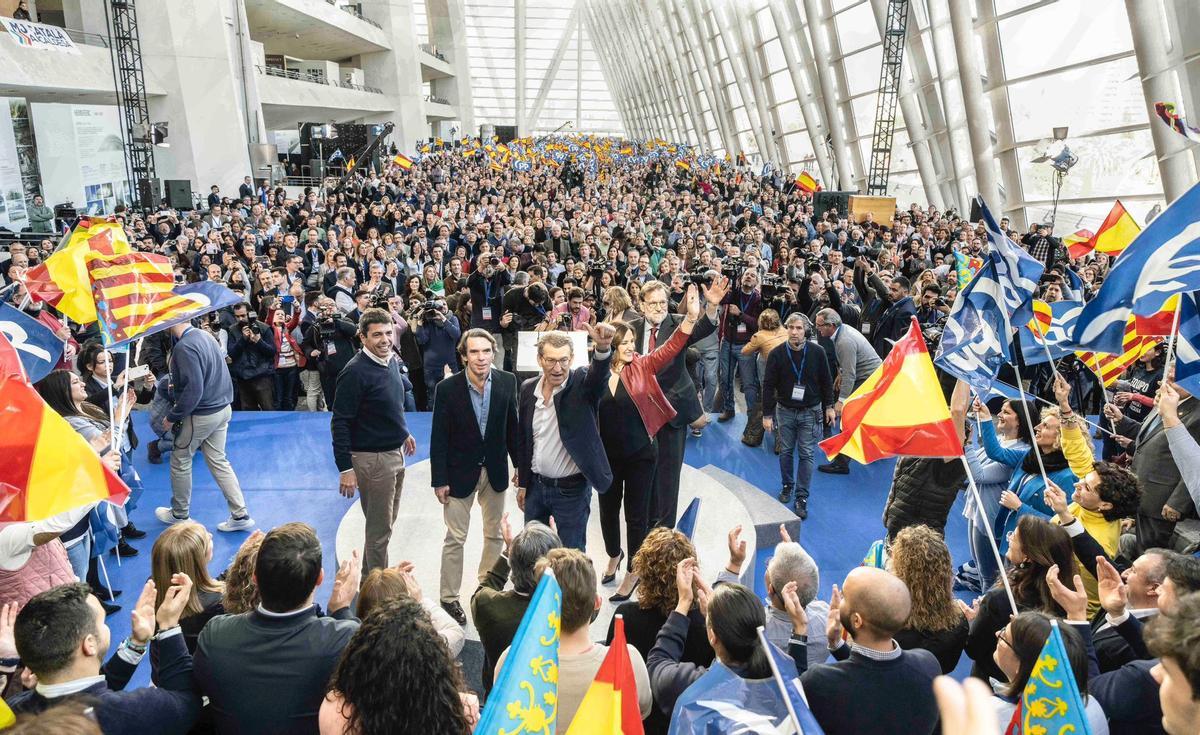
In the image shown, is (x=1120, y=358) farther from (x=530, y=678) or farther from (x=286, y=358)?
(x=286, y=358)

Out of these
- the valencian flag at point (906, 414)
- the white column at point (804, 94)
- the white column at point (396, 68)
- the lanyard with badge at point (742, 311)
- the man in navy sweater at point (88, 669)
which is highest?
the white column at point (396, 68)

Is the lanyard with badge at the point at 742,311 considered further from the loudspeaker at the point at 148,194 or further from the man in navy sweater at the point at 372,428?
the loudspeaker at the point at 148,194

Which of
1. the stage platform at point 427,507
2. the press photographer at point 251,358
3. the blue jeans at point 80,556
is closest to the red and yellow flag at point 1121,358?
the stage platform at point 427,507

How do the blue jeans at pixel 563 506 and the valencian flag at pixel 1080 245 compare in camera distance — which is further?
the valencian flag at pixel 1080 245

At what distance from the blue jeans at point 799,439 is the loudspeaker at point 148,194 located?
Result: 17797 mm

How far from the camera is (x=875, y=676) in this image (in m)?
2.44

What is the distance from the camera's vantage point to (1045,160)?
634 inches

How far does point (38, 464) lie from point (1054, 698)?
3439 mm

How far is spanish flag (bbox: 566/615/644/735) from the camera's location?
1.95 m

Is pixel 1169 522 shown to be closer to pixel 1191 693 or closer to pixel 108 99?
pixel 1191 693

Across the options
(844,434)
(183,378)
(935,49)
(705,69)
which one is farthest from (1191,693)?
(705,69)

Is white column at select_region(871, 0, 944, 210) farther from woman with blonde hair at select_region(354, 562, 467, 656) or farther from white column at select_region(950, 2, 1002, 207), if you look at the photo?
woman with blonde hair at select_region(354, 562, 467, 656)

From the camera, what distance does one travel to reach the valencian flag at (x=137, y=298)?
5086 mm

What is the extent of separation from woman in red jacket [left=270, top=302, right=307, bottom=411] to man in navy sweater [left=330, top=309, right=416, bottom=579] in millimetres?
3982
